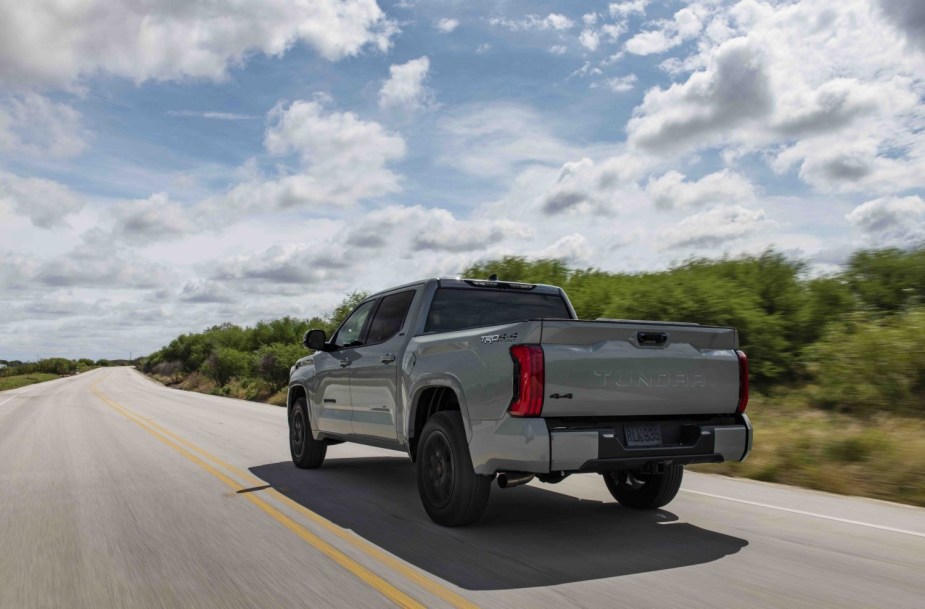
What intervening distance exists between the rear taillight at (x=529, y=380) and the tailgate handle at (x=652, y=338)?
85 cm

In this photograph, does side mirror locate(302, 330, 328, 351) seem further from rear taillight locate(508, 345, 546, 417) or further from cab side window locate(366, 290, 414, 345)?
rear taillight locate(508, 345, 546, 417)

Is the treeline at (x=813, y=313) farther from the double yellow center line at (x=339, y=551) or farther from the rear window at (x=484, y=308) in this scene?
the double yellow center line at (x=339, y=551)

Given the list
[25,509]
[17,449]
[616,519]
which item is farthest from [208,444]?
[616,519]

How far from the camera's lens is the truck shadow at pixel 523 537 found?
512cm

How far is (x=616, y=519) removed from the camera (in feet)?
22.0

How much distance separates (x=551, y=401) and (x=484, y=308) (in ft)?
8.04

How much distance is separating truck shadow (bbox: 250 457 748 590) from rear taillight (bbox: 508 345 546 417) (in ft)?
3.30

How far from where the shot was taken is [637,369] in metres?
5.80

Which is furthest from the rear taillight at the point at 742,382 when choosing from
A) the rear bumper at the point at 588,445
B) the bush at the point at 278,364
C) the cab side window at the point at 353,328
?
the bush at the point at 278,364

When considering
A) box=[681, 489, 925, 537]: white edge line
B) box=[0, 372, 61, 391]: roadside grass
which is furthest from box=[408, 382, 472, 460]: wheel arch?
box=[0, 372, 61, 391]: roadside grass

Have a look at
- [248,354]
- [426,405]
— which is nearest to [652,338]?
[426,405]

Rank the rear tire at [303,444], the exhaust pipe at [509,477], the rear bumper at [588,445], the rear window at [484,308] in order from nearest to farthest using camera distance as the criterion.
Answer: the rear bumper at [588,445], the exhaust pipe at [509,477], the rear window at [484,308], the rear tire at [303,444]

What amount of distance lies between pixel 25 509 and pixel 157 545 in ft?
8.25

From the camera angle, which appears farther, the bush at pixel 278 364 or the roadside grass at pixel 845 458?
the bush at pixel 278 364
